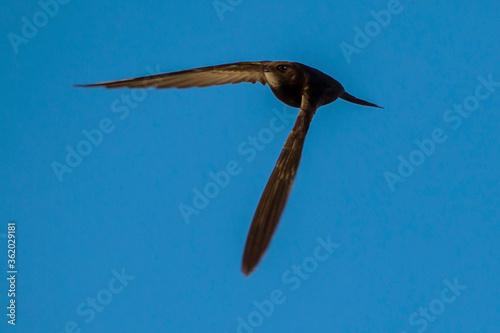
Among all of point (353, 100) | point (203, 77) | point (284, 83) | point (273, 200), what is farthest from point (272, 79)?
point (273, 200)

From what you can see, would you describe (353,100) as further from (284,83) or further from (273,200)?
(273,200)

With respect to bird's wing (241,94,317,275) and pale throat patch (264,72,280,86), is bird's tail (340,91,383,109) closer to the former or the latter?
pale throat patch (264,72,280,86)

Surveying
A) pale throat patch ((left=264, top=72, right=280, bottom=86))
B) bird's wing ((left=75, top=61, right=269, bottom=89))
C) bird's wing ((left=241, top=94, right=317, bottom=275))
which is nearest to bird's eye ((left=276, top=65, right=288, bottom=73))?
pale throat patch ((left=264, top=72, right=280, bottom=86))

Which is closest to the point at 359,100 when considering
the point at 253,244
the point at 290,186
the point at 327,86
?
the point at 327,86

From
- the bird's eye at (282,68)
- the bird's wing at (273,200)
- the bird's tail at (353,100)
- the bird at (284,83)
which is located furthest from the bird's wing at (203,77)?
the bird's wing at (273,200)

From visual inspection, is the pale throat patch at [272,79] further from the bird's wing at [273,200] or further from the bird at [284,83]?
the bird's wing at [273,200]
